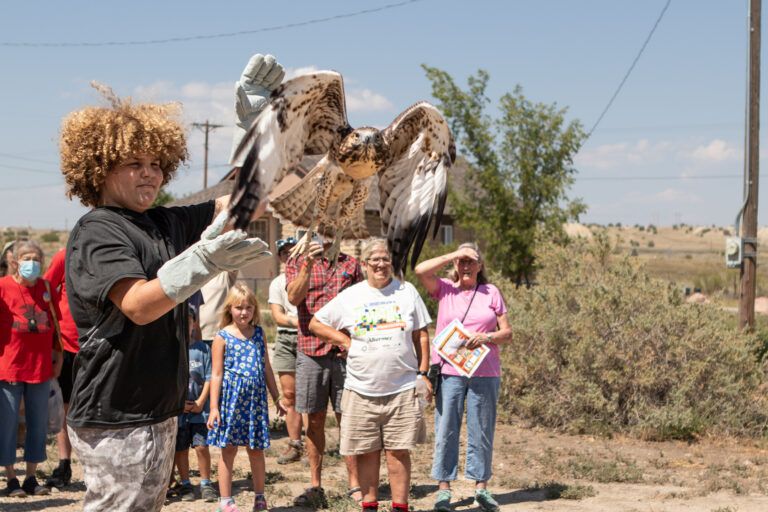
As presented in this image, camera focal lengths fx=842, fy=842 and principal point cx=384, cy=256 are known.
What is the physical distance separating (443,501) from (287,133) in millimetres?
3127

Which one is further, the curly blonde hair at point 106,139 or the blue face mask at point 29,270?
the blue face mask at point 29,270

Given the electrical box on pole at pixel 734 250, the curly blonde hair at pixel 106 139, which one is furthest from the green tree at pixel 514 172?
the curly blonde hair at pixel 106 139

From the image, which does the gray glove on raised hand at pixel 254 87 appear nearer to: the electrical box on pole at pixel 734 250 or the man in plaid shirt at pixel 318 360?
the man in plaid shirt at pixel 318 360

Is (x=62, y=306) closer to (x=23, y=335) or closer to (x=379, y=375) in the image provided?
(x=23, y=335)

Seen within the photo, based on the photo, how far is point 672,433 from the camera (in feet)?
25.4

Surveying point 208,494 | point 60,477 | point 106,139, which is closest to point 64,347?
point 60,477

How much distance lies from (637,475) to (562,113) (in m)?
12.2

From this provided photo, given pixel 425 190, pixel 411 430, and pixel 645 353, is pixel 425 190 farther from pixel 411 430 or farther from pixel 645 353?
pixel 645 353

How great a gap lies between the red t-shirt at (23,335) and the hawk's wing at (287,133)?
2.80 m

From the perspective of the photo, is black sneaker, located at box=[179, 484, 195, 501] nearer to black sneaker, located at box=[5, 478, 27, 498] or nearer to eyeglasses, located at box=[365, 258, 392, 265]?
black sneaker, located at box=[5, 478, 27, 498]

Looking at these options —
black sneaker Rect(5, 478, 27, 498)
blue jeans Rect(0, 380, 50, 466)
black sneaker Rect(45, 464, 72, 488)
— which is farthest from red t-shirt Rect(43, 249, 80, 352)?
black sneaker Rect(5, 478, 27, 498)

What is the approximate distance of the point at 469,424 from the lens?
18.6 feet

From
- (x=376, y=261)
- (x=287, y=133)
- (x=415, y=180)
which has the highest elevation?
(x=287, y=133)

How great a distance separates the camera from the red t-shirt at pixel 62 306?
6008 mm
